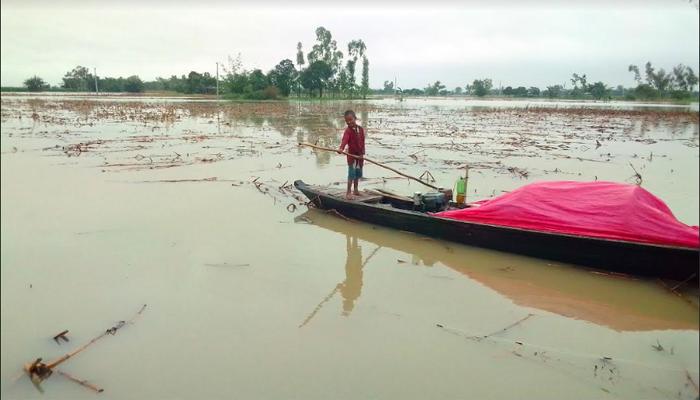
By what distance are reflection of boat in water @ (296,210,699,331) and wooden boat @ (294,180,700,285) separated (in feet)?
0.35

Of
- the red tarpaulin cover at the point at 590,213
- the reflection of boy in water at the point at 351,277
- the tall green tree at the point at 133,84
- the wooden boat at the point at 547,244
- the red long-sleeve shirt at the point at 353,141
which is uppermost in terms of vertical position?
the tall green tree at the point at 133,84

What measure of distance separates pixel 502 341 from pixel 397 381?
90 cm

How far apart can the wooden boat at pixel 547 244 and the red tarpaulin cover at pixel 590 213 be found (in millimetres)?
64

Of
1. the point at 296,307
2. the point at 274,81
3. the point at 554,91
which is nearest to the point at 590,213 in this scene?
the point at 296,307

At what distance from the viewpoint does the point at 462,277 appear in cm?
433

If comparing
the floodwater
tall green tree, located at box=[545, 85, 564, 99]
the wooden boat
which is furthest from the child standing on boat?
tall green tree, located at box=[545, 85, 564, 99]

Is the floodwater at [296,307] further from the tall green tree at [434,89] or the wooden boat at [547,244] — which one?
the tall green tree at [434,89]

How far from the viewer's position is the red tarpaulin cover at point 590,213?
383cm

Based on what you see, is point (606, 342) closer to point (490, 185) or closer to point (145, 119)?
point (490, 185)

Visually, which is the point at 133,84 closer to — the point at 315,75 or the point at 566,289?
the point at 315,75

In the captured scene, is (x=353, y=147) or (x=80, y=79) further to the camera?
(x=80, y=79)

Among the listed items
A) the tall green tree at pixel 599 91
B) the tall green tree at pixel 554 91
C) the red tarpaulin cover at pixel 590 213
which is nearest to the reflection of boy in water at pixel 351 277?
the red tarpaulin cover at pixel 590 213

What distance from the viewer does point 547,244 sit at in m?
4.33

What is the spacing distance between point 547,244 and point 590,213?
18.5 inches
